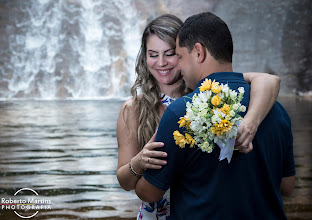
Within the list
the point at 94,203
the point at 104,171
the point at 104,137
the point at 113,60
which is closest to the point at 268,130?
the point at 94,203

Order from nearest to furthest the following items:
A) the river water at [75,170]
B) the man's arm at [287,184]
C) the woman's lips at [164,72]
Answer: the man's arm at [287,184], the woman's lips at [164,72], the river water at [75,170]

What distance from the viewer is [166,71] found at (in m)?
2.11

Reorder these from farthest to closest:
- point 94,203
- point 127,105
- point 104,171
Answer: point 104,171 → point 94,203 → point 127,105

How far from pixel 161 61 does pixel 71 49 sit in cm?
2974

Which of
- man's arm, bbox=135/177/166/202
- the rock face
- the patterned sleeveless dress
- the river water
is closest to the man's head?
man's arm, bbox=135/177/166/202

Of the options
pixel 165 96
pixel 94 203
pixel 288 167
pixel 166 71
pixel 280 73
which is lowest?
pixel 280 73

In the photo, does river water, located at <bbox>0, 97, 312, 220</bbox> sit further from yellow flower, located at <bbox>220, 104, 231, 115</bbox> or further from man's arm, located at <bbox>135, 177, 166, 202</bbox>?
yellow flower, located at <bbox>220, 104, 231, 115</bbox>

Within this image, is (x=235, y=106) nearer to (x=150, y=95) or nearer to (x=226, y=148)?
(x=226, y=148)

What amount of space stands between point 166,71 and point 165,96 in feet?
0.51

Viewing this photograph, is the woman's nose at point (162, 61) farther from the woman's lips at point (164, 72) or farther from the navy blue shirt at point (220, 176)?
the navy blue shirt at point (220, 176)

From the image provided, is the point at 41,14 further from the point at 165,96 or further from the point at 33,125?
the point at 165,96

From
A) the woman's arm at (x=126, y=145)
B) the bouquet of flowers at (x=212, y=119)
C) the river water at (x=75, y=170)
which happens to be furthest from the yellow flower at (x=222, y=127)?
the river water at (x=75, y=170)

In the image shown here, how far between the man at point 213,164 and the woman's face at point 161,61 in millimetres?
577

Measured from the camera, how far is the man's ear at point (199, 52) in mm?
1411
